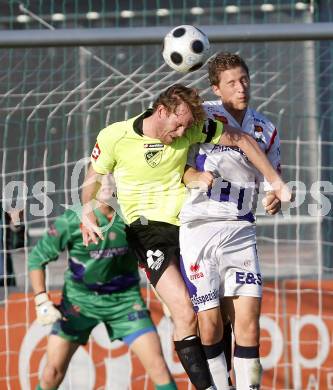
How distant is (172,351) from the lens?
8281mm

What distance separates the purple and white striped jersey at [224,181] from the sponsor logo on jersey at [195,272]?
0.26 m

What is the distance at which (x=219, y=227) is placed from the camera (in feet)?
20.9

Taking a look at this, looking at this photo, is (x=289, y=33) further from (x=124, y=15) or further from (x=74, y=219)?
(x=124, y=15)

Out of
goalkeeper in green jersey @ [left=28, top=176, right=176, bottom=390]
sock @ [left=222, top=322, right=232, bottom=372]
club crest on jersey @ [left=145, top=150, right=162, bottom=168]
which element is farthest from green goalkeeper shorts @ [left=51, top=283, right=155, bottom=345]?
club crest on jersey @ [left=145, top=150, right=162, bottom=168]

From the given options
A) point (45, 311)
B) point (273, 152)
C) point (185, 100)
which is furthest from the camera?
point (45, 311)

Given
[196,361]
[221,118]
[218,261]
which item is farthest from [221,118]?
[196,361]

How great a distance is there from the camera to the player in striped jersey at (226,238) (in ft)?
20.6

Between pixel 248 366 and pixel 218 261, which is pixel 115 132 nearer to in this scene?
pixel 218 261

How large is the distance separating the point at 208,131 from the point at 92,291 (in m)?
2.05

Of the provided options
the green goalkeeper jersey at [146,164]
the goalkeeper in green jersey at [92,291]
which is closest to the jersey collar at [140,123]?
the green goalkeeper jersey at [146,164]

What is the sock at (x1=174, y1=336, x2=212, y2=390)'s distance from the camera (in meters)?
6.23

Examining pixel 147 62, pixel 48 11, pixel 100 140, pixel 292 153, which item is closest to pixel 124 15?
pixel 48 11

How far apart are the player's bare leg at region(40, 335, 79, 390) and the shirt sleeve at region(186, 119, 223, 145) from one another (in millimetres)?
2197

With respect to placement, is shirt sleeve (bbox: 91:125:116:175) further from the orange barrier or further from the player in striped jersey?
the orange barrier
